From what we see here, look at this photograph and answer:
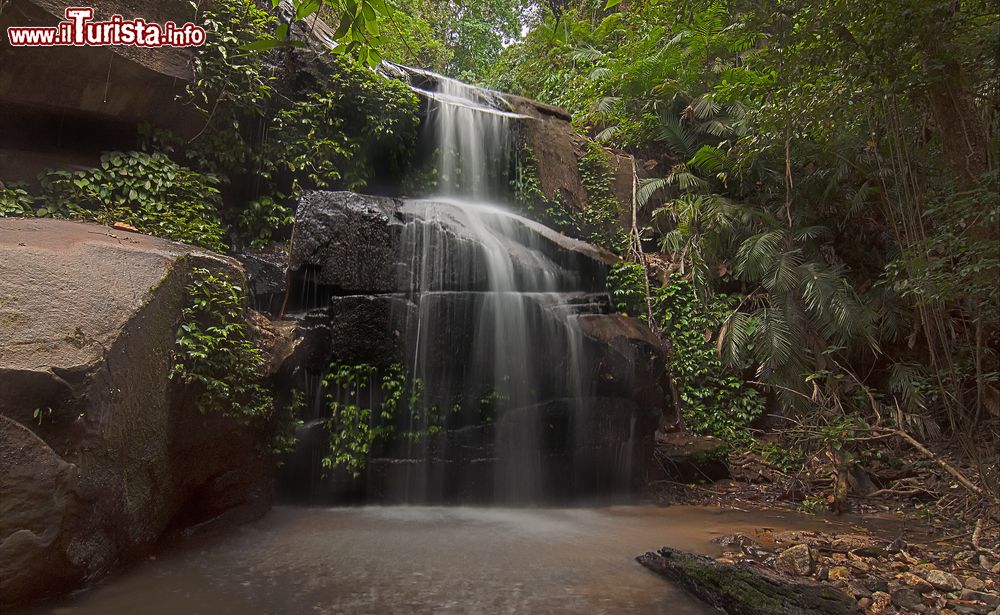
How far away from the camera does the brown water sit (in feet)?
11.0

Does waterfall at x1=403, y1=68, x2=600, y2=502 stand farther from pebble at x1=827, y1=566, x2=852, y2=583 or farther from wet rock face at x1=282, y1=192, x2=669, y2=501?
pebble at x1=827, y1=566, x2=852, y2=583

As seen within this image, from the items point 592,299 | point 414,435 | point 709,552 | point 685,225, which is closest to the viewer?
point 709,552

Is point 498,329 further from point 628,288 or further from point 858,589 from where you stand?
point 858,589

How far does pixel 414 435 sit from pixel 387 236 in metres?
2.34

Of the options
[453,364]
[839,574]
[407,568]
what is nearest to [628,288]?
[453,364]

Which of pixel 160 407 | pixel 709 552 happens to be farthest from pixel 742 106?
pixel 160 407

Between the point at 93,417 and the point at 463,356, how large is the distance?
3700 millimetres

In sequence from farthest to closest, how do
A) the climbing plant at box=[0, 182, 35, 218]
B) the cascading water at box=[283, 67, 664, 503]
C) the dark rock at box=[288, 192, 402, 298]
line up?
the dark rock at box=[288, 192, 402, 298]
the cascading water at box=[283, 67, 664, 503]
the climbing plant at box=[0, 182, 35, 218]

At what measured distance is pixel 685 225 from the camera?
9648mm

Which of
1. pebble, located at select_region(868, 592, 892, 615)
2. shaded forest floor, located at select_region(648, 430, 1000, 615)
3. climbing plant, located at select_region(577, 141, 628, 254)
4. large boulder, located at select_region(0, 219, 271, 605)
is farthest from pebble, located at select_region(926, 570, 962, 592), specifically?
climbing plant, located at select_region(577, 141, 628, 254)

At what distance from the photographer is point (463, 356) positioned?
21.2 feet

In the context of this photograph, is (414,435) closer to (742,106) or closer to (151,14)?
(151,14)

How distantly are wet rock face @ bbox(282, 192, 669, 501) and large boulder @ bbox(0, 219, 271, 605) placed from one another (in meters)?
1.31

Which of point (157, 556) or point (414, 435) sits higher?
point (414, 435)
